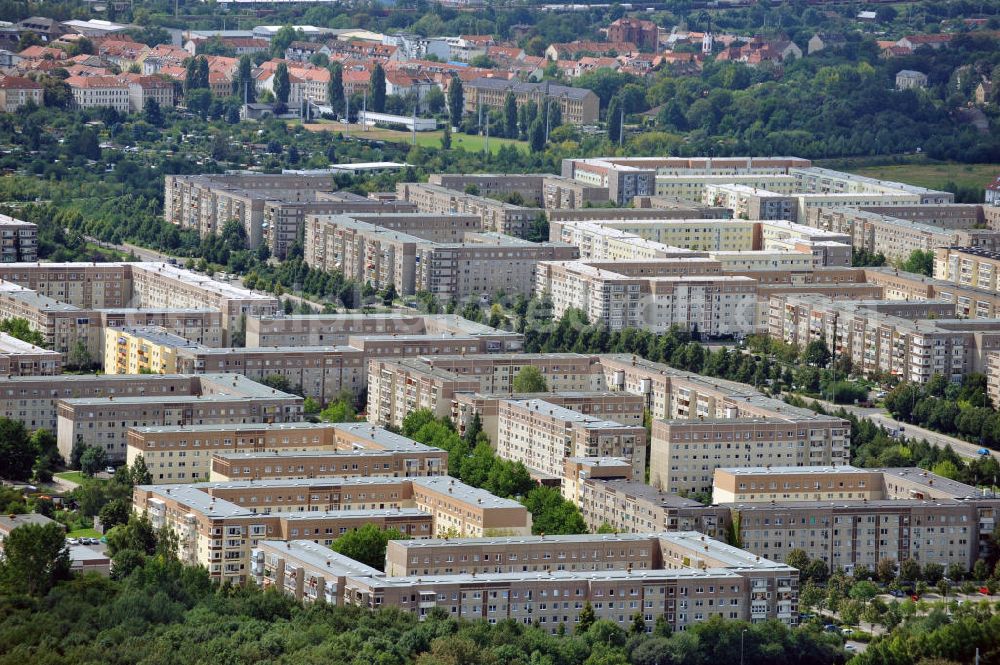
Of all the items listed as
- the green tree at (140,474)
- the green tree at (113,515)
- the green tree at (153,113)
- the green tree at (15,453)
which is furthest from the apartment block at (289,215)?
the green tree at (113,515)

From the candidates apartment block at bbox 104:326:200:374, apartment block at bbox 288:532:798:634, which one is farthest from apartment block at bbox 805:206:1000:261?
apartment block at bbox 288:532:798:634

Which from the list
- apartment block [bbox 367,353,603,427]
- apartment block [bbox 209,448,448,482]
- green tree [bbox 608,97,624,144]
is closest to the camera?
apartment block [bbox 209,448,448,482]

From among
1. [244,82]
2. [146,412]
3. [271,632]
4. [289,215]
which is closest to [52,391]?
[146,412]

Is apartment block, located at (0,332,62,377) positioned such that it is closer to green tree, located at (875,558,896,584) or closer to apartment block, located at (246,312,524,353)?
apartment block, located at (246,312,524,353)

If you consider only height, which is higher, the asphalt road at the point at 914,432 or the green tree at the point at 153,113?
the green tree at the point at 153,113

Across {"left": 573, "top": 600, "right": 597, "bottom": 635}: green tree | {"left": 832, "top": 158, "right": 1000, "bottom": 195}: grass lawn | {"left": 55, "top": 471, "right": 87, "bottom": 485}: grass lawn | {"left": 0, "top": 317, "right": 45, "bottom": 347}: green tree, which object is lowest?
{"left": 55, "top": 471, "right": 87, "bottom": 485}: grass lawn

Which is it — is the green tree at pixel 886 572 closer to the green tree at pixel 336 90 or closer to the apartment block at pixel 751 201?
the apartment block at pixel 751 201
